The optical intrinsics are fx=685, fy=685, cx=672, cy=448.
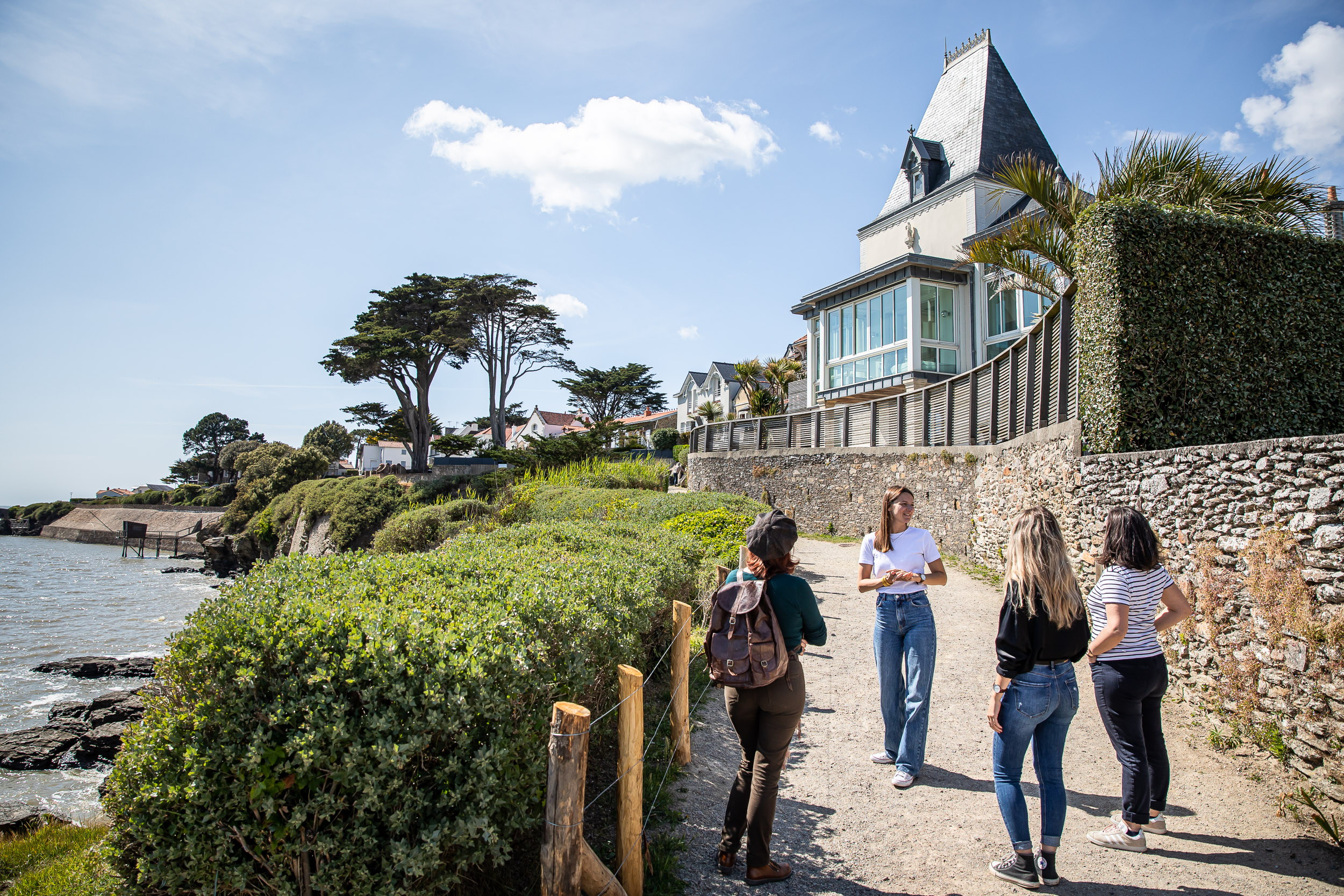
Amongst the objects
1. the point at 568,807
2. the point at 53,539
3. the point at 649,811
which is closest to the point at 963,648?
the point at 649,811

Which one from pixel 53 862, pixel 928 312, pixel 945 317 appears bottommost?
pixel 53 862

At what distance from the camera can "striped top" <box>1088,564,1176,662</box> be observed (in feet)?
12.1

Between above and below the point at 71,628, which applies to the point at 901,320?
above

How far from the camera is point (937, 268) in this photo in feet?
80.9

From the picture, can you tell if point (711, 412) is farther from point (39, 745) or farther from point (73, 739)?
point (39, 745)

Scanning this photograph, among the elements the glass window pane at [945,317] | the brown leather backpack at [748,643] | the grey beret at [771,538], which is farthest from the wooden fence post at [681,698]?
the glass window pane at [945,317]

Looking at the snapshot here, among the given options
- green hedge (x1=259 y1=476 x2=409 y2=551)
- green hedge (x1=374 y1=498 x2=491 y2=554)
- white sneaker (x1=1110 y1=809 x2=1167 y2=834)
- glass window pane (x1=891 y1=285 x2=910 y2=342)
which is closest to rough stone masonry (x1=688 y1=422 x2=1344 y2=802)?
white sneaker (x1=1110 y1=809 x2=1167 y2=834)

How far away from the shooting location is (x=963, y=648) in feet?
25.4

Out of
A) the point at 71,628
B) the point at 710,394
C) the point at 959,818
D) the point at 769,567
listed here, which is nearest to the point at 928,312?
the point at 959,818

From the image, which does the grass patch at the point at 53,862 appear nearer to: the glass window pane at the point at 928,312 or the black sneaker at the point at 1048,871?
the black sneaker at the point at 1048,871

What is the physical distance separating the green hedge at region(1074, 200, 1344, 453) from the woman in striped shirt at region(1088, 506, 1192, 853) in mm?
→ 4271

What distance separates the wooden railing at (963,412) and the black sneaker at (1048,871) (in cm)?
638

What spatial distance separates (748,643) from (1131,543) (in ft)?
7.41

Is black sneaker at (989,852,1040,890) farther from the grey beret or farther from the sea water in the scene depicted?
the sea water
